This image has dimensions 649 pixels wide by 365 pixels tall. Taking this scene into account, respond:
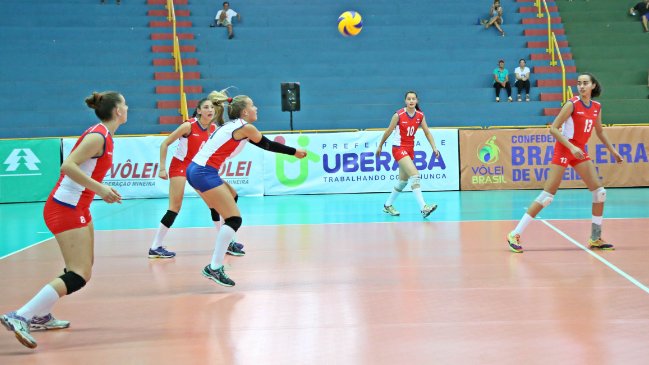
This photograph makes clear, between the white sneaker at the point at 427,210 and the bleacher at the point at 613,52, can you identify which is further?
the bleacher at the point at 613,52

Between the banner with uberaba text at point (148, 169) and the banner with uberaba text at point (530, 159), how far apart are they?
214 inches

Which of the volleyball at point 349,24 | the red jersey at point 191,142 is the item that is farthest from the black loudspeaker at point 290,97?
the red jersey at point 191,142

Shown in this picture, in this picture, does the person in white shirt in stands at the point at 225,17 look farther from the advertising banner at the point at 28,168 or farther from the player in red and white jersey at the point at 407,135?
the player in red and white jersey at the point at 407,135

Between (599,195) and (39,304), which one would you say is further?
(599,195)

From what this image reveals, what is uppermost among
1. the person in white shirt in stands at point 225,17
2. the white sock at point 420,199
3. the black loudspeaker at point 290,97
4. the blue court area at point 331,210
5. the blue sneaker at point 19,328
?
the person in white shirt in stands at point 225,17

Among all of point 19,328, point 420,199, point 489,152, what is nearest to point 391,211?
point 420,199

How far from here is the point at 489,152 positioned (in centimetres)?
1811

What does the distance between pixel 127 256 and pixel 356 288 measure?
3849mm

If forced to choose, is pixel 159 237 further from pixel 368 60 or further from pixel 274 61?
pixel 368 60

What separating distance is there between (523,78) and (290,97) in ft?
28.0

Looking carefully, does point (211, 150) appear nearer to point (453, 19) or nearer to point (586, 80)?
point (586, 80)

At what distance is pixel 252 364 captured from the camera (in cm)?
457

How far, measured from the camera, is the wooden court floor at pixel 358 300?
15.9 feet

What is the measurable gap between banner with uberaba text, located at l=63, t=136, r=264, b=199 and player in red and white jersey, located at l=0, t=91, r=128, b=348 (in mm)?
12140
